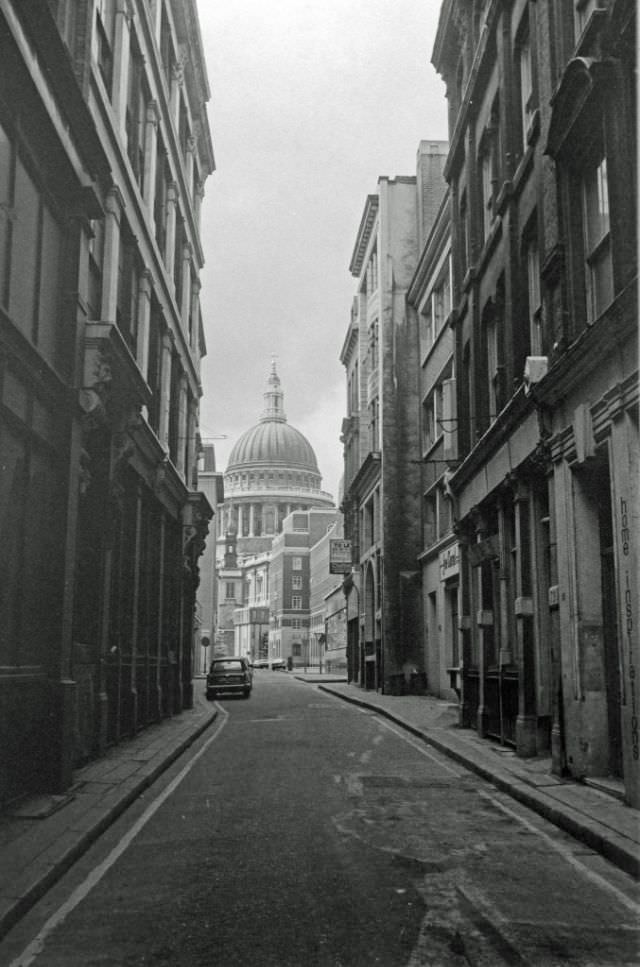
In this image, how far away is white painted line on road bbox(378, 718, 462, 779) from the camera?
14925 millimetres

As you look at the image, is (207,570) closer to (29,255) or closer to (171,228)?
(171,228)

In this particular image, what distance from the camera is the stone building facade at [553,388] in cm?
1122

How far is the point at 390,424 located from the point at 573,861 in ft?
102

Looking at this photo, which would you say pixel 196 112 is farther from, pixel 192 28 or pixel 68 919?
pixel 68 919

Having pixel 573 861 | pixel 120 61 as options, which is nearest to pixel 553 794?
pixel 573 861

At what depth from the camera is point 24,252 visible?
447 inches

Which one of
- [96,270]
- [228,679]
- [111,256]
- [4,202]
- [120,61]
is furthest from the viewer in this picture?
[228,679]

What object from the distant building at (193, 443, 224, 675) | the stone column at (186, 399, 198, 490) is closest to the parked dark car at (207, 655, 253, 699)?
the stone column at (186, 399, 198, 490)

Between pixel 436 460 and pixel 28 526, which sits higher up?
pixel 436 460

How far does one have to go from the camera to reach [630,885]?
7820mm

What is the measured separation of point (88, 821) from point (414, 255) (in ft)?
113

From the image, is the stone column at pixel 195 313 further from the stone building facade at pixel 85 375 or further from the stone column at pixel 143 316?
the stone column at pixel 143 316

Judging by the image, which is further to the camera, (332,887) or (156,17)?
(156,17)

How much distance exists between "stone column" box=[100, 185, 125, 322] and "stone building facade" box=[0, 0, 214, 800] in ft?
0.11
